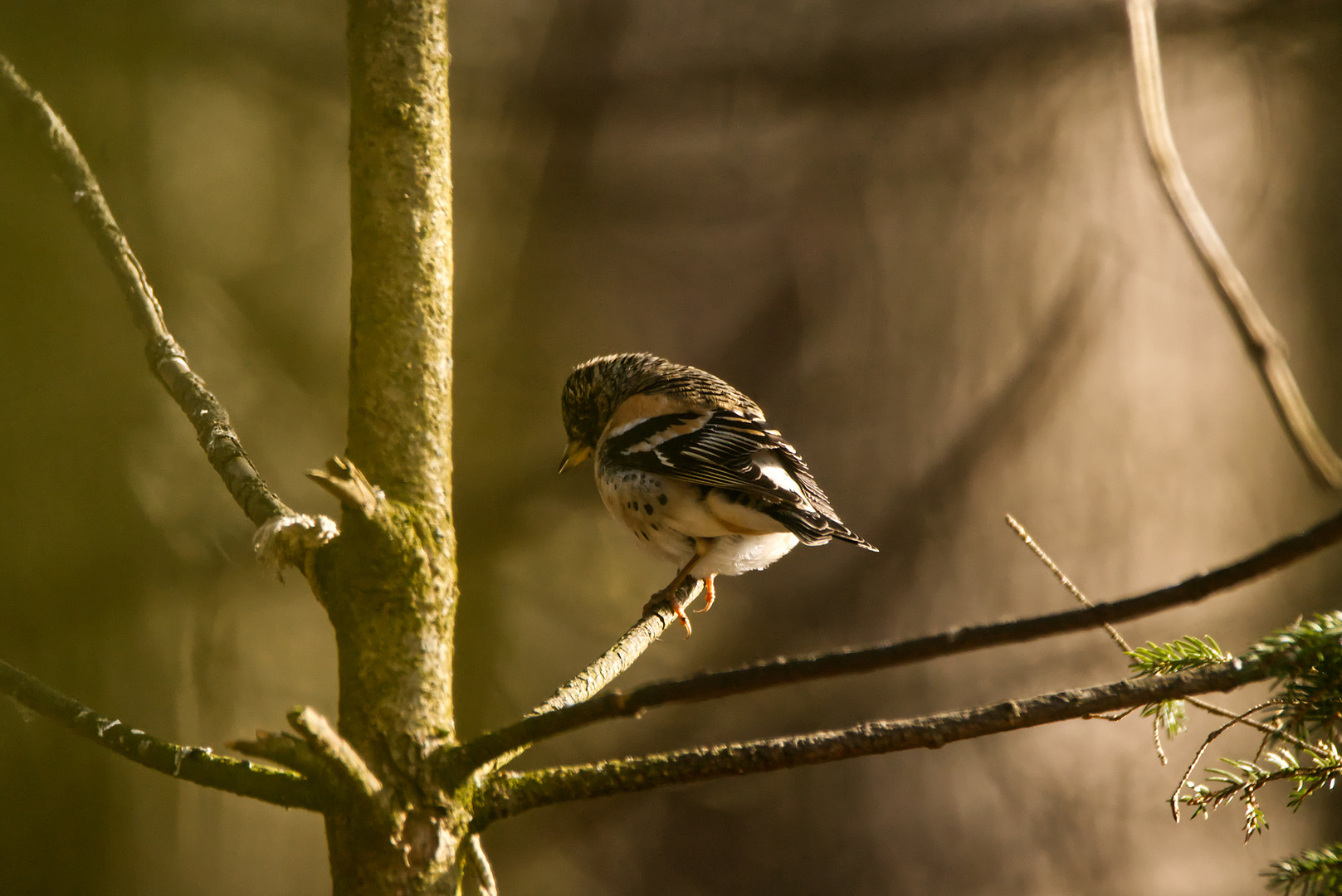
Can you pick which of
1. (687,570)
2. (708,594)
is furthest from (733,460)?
(708,594)

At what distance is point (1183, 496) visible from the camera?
1.54m

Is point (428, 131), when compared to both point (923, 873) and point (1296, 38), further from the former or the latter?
point (1296, 38)

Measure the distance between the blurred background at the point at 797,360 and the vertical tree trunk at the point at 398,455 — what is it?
794 millimetres

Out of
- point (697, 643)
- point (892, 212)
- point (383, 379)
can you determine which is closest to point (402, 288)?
point (383, 379)

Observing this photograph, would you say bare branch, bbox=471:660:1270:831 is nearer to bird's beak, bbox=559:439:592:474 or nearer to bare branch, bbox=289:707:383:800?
bare branch, bbox=289:707:383:800

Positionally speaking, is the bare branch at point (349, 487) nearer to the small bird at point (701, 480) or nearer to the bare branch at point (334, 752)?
the bare branch at point (334, 752)

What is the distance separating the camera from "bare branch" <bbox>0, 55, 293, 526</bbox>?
602 mm

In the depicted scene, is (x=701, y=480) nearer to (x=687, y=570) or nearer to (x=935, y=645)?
(x=687, y=570)

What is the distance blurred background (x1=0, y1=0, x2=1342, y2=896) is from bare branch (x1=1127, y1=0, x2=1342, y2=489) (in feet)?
3.94

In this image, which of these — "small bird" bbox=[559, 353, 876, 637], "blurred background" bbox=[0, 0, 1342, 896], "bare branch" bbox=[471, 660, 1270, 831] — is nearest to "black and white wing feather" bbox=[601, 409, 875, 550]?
"small bird" bbox=[559, 353, 876, 637]

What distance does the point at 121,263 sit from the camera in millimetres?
617

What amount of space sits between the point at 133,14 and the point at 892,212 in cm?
126

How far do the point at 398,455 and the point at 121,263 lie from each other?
25 cm

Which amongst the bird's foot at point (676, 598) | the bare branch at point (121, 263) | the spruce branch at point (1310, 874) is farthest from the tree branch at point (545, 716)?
the spruce branch at point (1310, 874)
